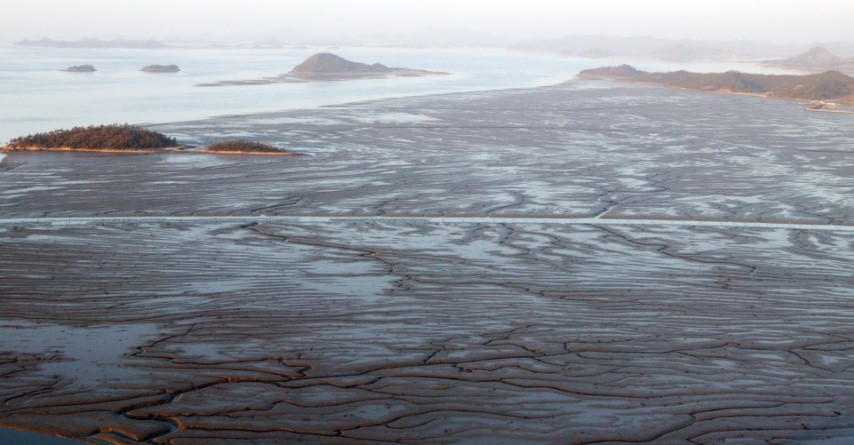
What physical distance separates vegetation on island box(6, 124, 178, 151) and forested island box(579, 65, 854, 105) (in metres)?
35.7

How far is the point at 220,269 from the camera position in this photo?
10.9 meters

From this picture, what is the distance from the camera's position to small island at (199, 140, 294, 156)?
22.5 meters

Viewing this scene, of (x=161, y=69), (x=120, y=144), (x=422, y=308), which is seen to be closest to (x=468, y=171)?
(x=120, y=144)

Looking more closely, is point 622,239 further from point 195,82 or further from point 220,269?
point 195,82

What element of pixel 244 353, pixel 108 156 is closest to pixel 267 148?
pixel 108 156

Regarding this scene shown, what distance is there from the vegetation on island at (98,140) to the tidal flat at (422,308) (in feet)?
8.75

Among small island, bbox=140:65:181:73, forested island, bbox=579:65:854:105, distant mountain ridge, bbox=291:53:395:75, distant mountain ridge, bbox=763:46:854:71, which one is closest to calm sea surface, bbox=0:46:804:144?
small island, bbox=140:65:181:73

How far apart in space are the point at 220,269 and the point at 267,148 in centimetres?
1212

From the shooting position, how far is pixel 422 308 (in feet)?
30.6

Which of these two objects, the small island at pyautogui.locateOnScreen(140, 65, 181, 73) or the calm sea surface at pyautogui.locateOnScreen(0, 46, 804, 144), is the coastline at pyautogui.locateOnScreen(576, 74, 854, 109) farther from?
the small island at pyautogui.locateOnScreen(140, 65, 181, 73)

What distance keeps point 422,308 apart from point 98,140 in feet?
54.0

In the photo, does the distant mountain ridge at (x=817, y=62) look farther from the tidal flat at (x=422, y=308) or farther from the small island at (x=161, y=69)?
the tidal flat at (x=422, y=308)

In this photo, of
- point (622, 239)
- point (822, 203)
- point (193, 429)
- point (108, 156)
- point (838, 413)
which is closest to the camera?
point (193, 429)

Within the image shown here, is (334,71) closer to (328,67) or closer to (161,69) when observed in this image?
(328,67)
